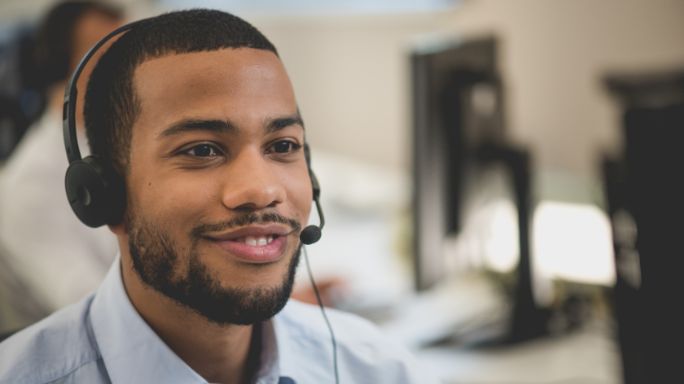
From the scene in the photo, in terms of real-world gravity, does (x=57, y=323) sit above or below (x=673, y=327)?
above

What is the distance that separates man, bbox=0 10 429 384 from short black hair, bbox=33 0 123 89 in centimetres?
78

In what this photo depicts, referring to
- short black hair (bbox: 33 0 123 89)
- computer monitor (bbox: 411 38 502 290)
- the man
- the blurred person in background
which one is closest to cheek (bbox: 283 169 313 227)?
the man

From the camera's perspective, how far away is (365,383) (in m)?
0.79

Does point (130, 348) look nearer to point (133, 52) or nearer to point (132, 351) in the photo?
point (132, 351)

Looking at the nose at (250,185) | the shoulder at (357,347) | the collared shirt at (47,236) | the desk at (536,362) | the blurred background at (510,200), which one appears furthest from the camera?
the desk at (536,362)

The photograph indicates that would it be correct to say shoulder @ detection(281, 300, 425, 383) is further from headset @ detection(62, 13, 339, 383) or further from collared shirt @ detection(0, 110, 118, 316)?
collared shirt @ detection(0, 110, 118, 316)

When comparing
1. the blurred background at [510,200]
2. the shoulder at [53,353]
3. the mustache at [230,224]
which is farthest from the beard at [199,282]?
the blurred background at [510,200]

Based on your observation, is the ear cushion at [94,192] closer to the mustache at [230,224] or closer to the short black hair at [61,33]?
the mustache at [230,224]

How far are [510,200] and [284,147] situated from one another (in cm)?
109

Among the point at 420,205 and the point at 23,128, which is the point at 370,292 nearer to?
the point at 420,205

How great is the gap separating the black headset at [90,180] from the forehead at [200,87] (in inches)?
2.5

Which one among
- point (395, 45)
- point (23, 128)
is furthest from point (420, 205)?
point (395, 45)

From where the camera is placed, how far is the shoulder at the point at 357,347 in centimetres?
79

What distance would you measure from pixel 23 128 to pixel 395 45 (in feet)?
5.28
